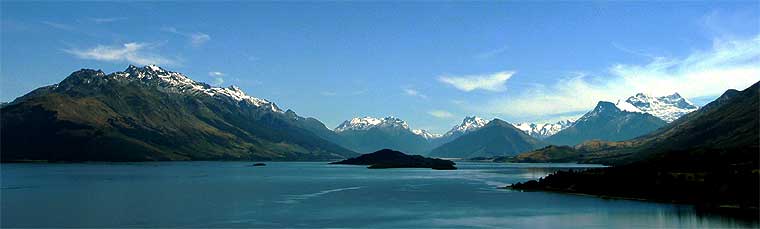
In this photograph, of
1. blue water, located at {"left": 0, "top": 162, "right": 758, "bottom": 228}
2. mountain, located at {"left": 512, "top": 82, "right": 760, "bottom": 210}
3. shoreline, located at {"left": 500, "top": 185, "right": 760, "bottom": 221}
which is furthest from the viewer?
mountain, located at {"left": 512, "top": 82, "right": 760, "bottom": 210}

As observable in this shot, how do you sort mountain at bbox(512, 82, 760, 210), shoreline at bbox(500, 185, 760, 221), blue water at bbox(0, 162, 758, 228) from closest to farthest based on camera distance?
blue water at bbox(0, 162, 758, 228) → shoreline at bbox(500, 185, 760, 221) → mountain at bbox(512, 82, 760, 210)

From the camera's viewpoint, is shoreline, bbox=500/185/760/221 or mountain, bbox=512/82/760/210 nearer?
shoreline, bbox=500/185/760/221

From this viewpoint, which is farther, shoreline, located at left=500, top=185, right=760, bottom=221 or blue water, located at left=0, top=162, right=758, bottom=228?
shoreline, located at left=500, top=185, right=760, bottom=221

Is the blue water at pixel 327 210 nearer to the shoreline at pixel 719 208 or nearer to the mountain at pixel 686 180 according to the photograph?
the shoreline at pixel 719 208

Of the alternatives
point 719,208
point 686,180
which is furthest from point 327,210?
point 686,180

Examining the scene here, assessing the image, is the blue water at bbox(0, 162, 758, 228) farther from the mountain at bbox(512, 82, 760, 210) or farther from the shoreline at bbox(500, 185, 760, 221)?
the mountain at bbox(512, 82, 760, 210)

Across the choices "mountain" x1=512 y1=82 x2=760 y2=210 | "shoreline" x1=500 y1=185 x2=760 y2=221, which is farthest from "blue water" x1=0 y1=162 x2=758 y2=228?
"mountain" x1=512 y1=82 x2=760 y2=210

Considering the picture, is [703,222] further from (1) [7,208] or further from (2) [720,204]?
(1) [7,208]

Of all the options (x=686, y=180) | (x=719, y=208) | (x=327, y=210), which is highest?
(x=686, y=180)

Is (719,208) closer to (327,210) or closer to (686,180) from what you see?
(686,180)

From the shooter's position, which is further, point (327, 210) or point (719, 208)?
point (719, 208)

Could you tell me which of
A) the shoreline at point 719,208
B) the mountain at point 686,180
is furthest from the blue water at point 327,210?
the mountain at point 686,180

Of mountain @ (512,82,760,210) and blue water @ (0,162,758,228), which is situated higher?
mountain @ (512,82,760,210)

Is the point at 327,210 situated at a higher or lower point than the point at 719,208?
lower
